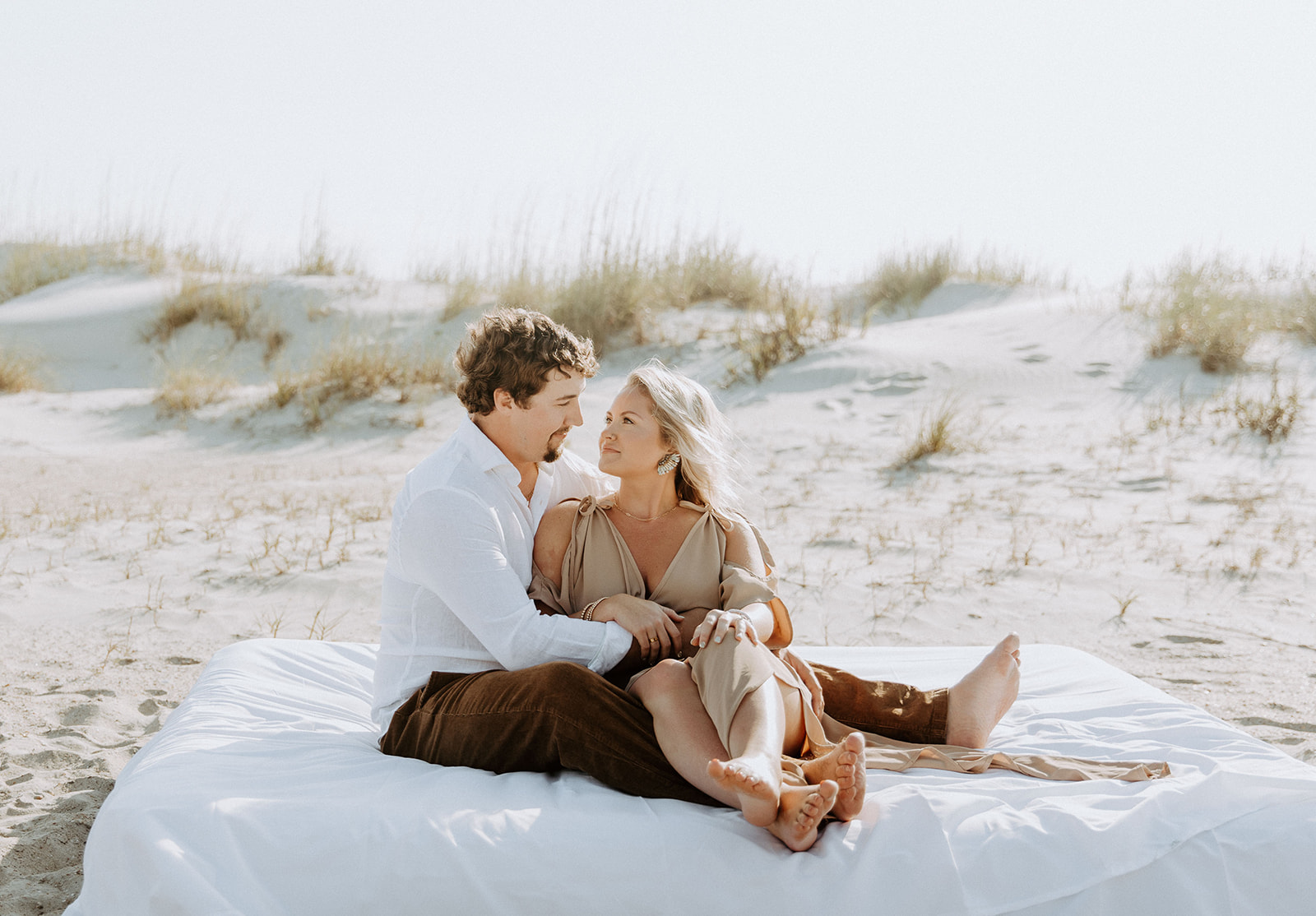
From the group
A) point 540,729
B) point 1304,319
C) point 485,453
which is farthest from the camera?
point 1304,319

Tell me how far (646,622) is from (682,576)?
0.28 metres

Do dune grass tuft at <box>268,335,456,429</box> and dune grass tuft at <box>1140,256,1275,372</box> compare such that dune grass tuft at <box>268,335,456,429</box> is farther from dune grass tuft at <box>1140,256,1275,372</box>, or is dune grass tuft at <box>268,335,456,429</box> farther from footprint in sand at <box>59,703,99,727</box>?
dune grass tuft at <box>1140,256,1275,372</box>

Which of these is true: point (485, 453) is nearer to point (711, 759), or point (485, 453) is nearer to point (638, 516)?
point (638, 516)

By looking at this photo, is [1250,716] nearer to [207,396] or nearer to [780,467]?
[780,467]

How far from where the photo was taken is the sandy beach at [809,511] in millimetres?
4457

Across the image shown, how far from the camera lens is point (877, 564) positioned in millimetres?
6215

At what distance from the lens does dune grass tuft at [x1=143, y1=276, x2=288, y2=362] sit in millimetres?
13789

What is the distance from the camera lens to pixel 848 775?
7.93 feet

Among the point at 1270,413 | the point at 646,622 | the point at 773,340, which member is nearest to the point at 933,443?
the point at 1270,413

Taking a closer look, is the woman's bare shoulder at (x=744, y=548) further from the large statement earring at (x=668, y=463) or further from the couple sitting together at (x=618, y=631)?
the large statement earring at (x=668, y=463)

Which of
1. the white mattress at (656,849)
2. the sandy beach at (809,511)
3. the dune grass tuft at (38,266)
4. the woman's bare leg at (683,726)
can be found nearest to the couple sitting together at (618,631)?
the woman's bare leg at (683,726)

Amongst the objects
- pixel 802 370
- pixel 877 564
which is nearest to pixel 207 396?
pixel 802 370

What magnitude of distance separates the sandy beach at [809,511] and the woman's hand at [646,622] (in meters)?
1.60

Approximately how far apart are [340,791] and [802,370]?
29.2 ft
